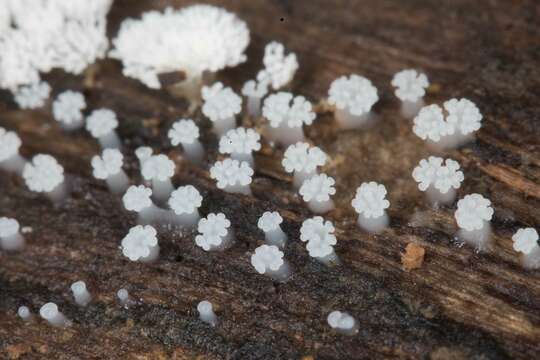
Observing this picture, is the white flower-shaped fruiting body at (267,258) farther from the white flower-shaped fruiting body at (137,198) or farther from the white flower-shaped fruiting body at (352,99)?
the white flower-shaped fruiting body at (352,99)

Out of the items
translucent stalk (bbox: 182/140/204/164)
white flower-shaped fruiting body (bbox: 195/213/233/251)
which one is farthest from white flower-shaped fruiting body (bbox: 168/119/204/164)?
white flower-shaped fruiting body (bbox: 195/213/233/251)

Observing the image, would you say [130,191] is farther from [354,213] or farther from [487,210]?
[487,210]

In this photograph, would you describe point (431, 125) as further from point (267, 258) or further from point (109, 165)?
point (109, 165)

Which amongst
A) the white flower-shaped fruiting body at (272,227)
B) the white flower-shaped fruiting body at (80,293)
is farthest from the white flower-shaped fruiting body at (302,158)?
the white flower-shaped fruiting body at (80,293)

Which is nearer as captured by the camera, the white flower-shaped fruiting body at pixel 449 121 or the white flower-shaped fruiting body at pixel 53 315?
the white flower-shaped fruiting body at pixel 53 315

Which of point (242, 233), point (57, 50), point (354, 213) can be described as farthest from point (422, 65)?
point (57, 50)

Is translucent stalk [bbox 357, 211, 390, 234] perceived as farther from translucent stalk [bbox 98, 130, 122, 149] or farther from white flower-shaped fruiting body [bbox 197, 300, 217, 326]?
translucent stalk [bbox 98, 130, 122, 149]
